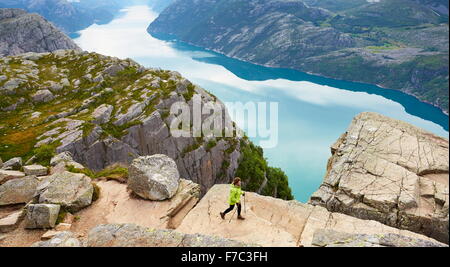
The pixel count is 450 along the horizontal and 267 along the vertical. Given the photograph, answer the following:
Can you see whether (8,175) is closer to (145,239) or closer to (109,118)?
(145,239)

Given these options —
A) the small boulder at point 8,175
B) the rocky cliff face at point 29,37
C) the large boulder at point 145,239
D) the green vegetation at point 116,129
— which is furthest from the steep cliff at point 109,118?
the rocky cliff face at point 29,37

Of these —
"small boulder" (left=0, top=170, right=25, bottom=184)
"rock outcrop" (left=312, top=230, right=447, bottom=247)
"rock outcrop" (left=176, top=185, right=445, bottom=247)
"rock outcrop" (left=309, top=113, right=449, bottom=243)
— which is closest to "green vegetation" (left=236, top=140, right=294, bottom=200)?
"rock outcrop" (left=309, top=113, right=449, bottom=243)

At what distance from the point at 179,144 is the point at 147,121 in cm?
796

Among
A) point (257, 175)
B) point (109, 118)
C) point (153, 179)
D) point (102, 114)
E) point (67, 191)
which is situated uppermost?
point (102, 114)

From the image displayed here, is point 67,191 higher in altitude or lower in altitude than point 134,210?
higher

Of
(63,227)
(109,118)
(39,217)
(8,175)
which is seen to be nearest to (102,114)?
(109,118)

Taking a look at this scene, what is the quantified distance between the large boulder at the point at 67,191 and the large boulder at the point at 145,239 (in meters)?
5.93

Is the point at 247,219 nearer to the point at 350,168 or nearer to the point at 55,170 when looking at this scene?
the point at 350,168

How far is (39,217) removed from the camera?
1828 cm

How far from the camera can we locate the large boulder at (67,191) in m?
20.4

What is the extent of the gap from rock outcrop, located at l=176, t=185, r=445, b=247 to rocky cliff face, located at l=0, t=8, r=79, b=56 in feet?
455

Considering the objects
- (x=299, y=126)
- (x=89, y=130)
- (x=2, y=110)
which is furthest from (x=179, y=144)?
(x=299, y=126)

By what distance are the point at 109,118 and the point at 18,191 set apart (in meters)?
32.6
